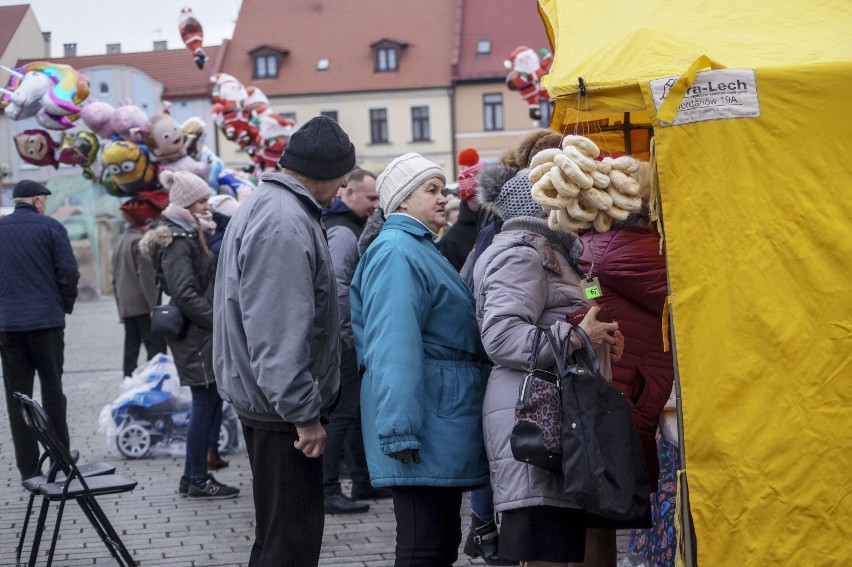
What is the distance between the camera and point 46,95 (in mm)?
9781

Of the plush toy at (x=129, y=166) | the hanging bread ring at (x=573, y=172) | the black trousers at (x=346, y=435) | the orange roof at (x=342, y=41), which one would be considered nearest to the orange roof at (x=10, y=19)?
the orange roof at (x=342, y=41)

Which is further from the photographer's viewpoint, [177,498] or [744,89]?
[177,498]

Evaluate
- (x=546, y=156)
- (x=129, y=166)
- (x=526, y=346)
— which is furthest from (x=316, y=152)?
(x=129, y=166)

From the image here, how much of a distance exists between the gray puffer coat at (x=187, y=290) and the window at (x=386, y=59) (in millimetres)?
44089

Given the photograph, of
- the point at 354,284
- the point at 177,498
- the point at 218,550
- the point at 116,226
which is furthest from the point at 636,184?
the point at 116,226

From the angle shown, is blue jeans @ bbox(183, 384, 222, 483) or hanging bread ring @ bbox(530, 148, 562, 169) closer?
hanging bread ring @ bbox(530, 148, 562, 169)

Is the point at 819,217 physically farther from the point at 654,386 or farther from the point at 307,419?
the point at 307,419

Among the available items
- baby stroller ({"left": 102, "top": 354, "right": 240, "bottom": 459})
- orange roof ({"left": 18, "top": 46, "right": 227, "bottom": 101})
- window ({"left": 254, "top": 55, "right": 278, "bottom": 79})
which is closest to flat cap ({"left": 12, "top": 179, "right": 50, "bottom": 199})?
baby stroller ({"left": 102, "top": 354, "right": 240, "bottom": 459})

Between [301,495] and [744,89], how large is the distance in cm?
212

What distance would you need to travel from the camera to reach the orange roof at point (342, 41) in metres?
50.3

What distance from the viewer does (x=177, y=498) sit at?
7.46 m

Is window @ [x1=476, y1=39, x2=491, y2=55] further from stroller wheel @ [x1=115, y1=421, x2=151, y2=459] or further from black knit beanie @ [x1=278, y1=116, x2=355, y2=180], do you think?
black knit beanie @ [x1=278, y1=116, x2=355, y2=180]

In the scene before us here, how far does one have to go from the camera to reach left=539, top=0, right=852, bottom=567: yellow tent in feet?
12.2

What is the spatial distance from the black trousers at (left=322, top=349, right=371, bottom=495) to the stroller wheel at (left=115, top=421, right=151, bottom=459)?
2050 mm
